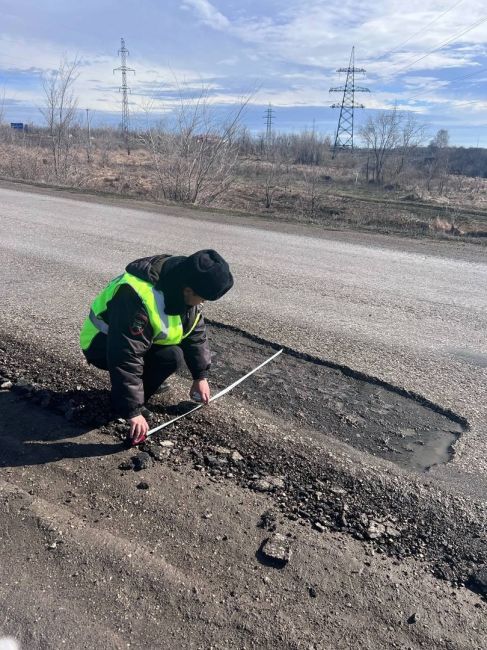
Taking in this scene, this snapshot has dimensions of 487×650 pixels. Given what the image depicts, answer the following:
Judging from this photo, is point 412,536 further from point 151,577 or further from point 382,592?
point 151,577

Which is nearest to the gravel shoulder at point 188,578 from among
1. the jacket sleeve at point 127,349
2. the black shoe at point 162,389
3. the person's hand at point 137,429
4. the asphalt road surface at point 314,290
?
the person's hand at point 137,429

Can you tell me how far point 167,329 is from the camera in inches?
116

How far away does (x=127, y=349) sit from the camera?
9.09 feet

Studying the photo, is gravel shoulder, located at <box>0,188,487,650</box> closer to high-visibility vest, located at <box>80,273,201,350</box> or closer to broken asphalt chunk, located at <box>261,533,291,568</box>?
broken asphalt chunk, located at <box>261,533,291,568</box>

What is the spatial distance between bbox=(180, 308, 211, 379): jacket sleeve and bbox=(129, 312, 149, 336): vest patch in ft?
1.59

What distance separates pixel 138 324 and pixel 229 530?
1.11 metres

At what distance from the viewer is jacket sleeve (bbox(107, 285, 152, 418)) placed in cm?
277

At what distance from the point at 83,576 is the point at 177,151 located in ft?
52.6

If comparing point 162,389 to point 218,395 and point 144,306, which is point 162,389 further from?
point 144,306

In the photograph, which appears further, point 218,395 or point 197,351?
point 218,395

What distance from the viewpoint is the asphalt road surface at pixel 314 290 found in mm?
4375

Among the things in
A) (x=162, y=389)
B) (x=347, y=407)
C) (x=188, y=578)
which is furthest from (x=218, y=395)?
(x=188, y=578)

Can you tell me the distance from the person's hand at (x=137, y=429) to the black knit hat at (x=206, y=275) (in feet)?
2.41

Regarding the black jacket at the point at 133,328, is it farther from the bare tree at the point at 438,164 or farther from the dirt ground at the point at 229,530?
the bare tree at the point at 438,164
